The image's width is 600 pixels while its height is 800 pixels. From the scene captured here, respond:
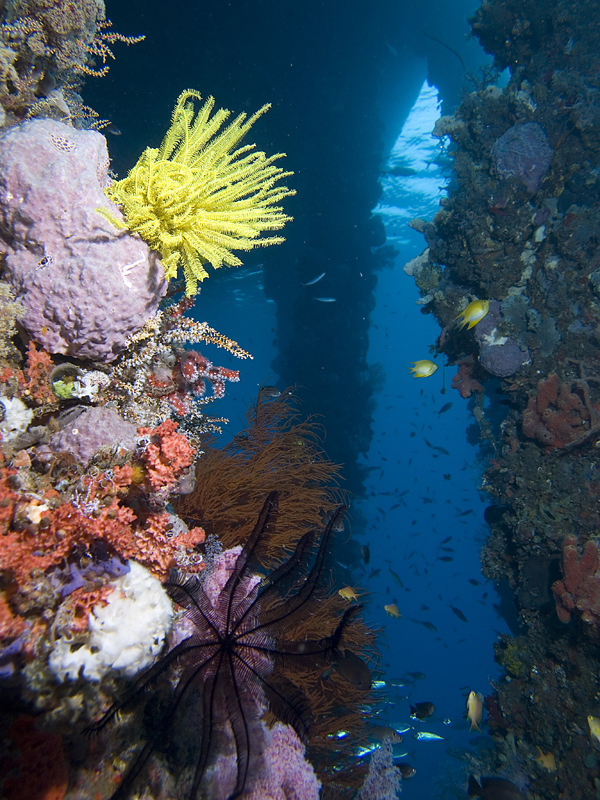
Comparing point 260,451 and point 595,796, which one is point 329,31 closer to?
point 260,451

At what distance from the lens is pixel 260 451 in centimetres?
447

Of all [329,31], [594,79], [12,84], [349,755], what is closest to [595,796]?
[349,755]

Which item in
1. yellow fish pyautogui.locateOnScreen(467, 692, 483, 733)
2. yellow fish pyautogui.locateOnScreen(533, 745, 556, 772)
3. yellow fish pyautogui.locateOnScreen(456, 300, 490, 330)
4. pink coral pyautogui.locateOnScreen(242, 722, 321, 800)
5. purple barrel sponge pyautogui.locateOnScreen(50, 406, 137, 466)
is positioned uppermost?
yellow fish pyautogui.locateOnScreen(456, 300, 490, 330)

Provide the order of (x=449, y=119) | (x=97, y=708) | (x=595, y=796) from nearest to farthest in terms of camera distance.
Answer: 1. (x=97, y=708)
2. (x=595, y=796)
3. (x=449, y=119)

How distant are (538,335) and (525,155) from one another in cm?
464

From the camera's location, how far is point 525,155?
8.91 m

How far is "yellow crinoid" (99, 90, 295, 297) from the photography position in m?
2.19

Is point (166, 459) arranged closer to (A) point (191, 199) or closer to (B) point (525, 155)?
(A) point (191, 199)

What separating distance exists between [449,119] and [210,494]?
12662mm

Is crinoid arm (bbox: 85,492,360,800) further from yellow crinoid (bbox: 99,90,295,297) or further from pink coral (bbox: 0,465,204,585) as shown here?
yellow crinoid (bbox: 99,90,295,297)

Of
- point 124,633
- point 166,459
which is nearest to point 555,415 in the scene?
point 166,459

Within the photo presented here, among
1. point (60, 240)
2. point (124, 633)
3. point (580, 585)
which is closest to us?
point (124, 633)

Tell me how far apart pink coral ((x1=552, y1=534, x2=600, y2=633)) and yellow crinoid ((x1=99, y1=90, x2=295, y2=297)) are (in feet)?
27.4

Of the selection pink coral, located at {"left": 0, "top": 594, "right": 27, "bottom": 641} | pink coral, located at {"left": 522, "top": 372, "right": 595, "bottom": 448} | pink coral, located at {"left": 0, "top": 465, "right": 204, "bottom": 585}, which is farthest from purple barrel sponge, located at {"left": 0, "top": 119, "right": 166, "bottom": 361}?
pink coral, located at {"left": 522, "top": 372, "right": 595, "bottom": 448}
